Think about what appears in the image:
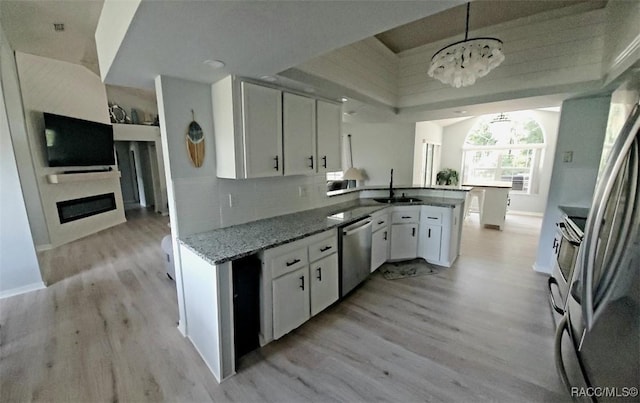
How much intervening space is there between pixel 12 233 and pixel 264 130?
3.26 metres

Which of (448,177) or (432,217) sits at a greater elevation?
(448,177)

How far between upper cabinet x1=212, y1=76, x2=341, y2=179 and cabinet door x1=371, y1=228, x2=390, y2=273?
4.02ft

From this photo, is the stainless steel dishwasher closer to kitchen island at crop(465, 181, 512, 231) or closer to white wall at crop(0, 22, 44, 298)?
white wall at crop(0, 22, 44, 298)

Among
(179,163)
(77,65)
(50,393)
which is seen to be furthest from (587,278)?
(77,65)

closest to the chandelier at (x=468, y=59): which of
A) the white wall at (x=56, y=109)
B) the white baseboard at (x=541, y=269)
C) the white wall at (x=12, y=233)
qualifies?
the white baseboard at (x=541, y=269)

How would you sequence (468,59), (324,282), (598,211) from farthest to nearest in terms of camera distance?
(324,282) → (468,59) → (598,211)

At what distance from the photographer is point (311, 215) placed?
283cm

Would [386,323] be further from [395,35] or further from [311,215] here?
[395,35]

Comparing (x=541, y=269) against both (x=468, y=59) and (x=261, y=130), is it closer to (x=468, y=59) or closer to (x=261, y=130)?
(x=468, y=59)

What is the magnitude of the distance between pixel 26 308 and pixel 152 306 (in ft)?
4.28

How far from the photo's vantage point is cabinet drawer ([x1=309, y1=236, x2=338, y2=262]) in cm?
221

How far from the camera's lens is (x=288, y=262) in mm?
2008

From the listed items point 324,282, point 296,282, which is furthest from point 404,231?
point 296,282

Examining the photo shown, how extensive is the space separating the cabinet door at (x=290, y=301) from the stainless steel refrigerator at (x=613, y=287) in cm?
164
